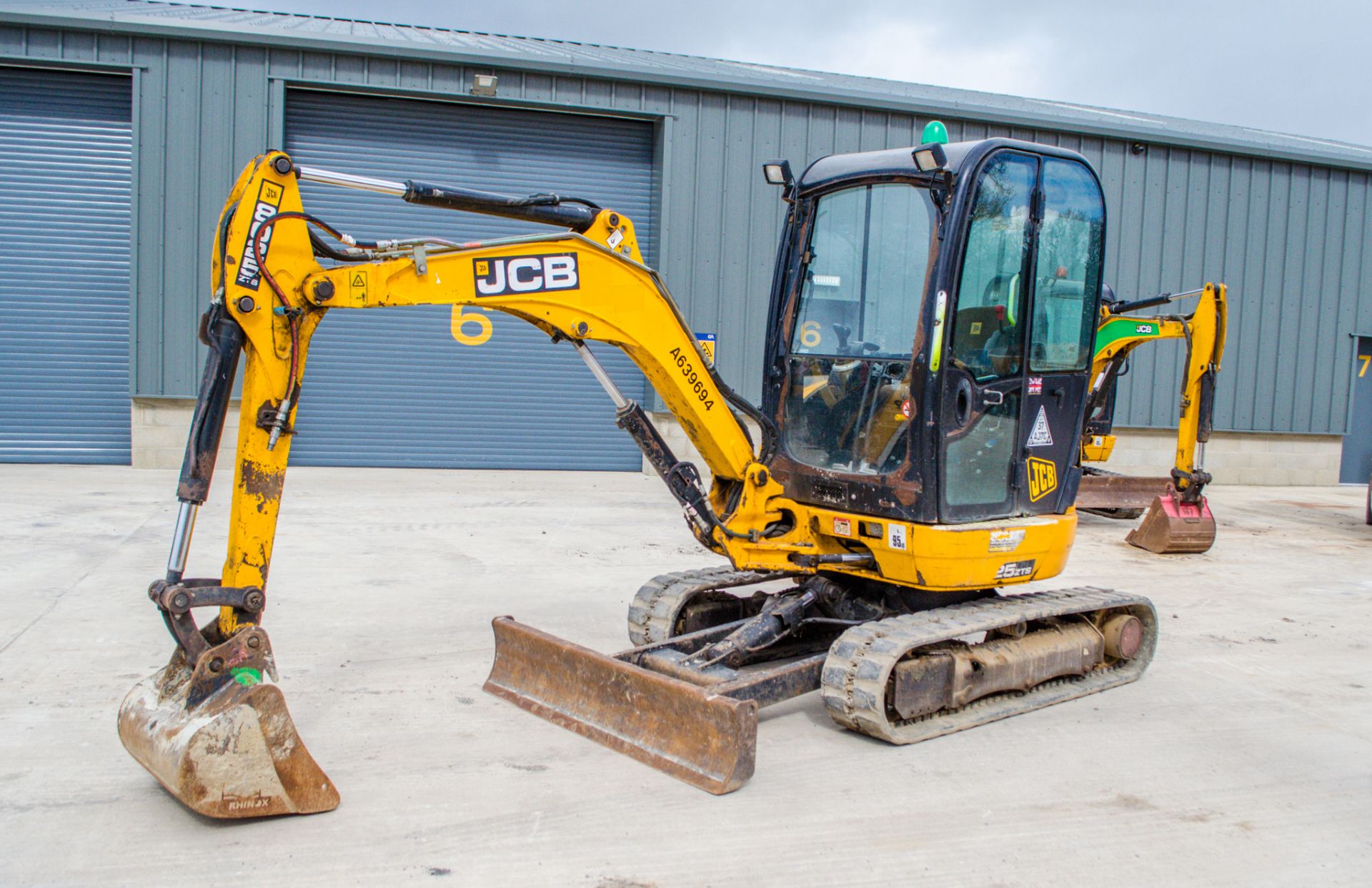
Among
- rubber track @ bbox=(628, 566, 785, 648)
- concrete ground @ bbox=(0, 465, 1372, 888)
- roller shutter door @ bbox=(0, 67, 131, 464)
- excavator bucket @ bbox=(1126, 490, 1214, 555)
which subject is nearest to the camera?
concrete ground @ bbox=(0, 465, 1372, 888)

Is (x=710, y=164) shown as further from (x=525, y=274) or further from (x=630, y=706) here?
(x=630, y=706)

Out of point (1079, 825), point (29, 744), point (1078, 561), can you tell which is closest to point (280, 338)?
point (29, 744)

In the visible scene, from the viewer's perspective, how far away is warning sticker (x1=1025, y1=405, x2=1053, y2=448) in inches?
232

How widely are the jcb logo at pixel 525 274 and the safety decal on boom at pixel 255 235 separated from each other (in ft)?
2.70

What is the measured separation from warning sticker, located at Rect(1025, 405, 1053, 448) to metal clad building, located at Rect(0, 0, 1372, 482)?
33.6 feet

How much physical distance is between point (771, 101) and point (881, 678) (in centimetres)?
1258

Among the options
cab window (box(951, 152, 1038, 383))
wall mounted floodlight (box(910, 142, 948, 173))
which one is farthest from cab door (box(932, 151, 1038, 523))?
wall mounted floodlight (box(910, 142, 948, 173))

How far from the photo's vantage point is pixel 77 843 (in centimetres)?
383

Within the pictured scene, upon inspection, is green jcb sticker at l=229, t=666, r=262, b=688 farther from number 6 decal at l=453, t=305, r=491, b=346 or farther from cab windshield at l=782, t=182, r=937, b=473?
number 6 decal at l=453, t=305, r=491, b=346

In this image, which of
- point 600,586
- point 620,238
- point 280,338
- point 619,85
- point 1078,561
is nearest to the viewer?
point 280,338

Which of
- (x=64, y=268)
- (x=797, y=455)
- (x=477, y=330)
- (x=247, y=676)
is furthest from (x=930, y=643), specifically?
(x=64, y=268)

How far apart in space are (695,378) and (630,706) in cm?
162

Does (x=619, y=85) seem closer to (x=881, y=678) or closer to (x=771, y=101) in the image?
(x=771, y=101)

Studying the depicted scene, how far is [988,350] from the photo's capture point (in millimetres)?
5605
